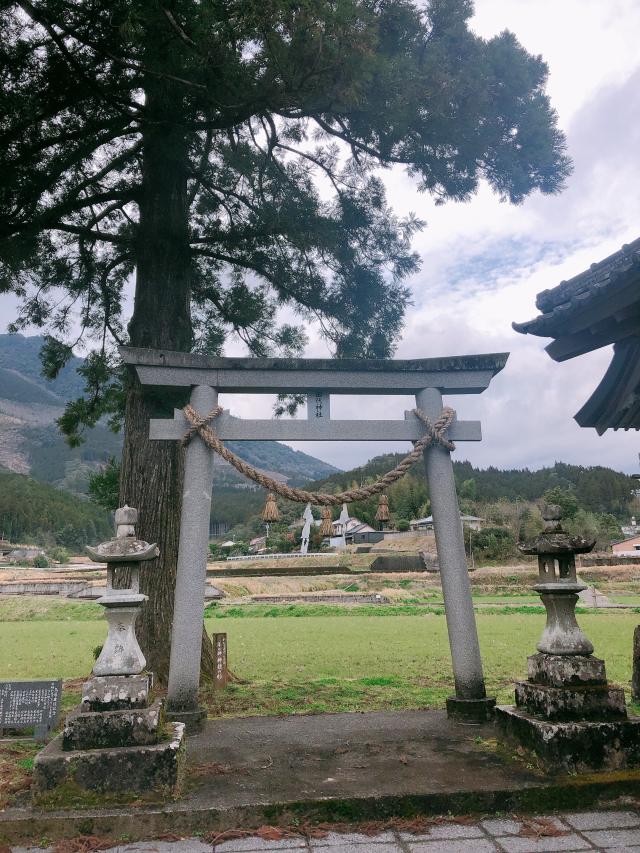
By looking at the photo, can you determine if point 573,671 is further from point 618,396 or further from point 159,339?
point 159,339

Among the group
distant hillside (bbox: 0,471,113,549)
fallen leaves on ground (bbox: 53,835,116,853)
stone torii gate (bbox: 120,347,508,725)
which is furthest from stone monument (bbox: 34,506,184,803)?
distant hillside (bbox: 0,471,113,549)

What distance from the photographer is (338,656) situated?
1011 cm

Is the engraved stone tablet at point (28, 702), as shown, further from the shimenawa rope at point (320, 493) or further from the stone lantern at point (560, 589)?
the stone lantern at point (560, 589)

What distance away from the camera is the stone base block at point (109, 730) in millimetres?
3523

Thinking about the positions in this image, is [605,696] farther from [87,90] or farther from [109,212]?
[109,212]

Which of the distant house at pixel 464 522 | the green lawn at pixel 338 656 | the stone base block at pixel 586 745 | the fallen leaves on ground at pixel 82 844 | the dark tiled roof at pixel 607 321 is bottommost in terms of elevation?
the green lawn at pixel 338 656

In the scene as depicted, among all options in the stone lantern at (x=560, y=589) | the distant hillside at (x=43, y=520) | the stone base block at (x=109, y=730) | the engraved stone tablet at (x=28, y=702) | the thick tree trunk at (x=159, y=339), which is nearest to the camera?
the stone base block at (x=109, y=730)

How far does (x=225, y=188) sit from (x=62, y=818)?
7306 millimetres

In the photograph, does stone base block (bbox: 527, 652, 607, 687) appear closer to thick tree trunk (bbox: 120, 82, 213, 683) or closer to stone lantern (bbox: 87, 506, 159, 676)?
stone lantern (bbox: 87, 506, 159, 676)

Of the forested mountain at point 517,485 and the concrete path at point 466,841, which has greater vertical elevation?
the forested mountain at point 517,485

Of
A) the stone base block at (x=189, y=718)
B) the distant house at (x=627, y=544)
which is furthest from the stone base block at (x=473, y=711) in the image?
the distant house at (x=627, y=544)

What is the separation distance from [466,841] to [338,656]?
24.3 feet

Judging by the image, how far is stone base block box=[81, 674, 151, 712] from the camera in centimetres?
364

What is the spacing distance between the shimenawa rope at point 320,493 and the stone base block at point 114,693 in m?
1.77
